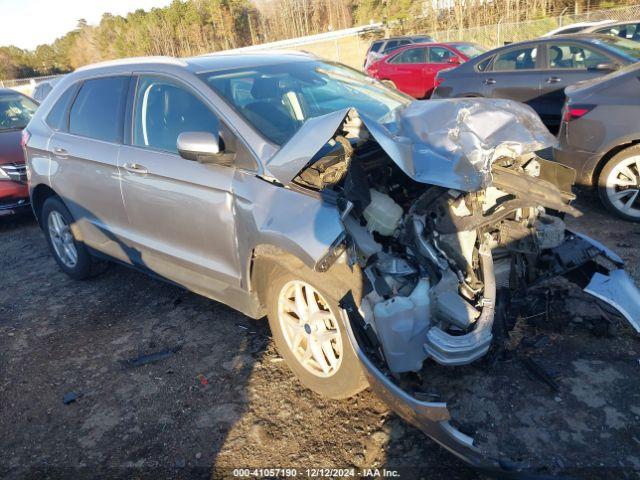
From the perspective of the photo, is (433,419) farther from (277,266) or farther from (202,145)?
(202,145)

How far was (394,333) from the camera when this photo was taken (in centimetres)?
224

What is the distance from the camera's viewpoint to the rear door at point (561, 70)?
6895 mm

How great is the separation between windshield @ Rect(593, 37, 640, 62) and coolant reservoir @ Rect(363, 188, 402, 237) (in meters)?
5.99

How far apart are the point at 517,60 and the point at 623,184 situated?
396 cm

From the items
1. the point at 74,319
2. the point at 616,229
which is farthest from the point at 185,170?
the point at 616,229

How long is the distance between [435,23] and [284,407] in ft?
102

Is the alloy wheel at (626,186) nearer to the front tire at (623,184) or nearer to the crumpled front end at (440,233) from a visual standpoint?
the front tire at (623,184)

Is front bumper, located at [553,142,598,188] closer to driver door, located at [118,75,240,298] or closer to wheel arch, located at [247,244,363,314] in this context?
wheel arch, located at [247,244,363,314]

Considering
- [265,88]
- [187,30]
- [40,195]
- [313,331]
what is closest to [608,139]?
[265,88]

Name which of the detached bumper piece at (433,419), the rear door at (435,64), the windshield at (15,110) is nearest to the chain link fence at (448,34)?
the rear door at (435,64)

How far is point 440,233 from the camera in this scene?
2.54 metres

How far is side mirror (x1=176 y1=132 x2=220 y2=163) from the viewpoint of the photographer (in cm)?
280

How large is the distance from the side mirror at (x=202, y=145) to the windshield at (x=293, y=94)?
0.28 m

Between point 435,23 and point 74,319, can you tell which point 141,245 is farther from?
point 435,23
